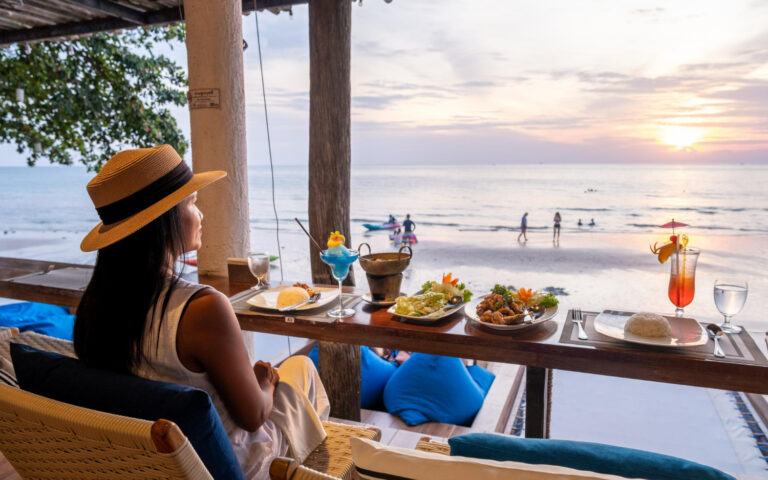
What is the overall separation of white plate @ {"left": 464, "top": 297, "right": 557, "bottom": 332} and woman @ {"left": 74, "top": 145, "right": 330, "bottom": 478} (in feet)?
2.12

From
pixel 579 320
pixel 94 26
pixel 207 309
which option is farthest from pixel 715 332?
pixel 94 26

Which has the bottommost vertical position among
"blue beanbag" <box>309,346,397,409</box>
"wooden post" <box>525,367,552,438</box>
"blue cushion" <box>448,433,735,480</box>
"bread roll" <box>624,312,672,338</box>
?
"blue beanbag" <box>309,346,397,409</box>

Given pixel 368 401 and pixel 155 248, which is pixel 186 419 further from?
pixel 368 401

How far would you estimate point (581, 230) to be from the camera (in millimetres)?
17047

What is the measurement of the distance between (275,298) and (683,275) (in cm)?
135

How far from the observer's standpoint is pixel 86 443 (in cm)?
84

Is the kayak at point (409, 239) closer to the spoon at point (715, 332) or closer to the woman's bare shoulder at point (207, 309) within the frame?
the spoon at point (715, 332)

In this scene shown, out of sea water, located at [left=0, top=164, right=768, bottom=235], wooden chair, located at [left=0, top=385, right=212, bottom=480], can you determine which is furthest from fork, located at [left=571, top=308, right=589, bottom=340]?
sea water, located at [left=0, top=164, right=768, bottom=235]

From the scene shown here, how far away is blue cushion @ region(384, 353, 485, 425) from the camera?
3.21m

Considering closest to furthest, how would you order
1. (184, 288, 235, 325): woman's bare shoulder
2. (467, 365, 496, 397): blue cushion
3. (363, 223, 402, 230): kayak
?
(184, 288, 235, 325): woman's bare shoulder < (467, 365, 496, 397): blue cushion < (363, 223, 402, 230): kayak

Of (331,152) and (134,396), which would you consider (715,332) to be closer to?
(134,396)

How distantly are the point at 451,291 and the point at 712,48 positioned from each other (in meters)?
20.4

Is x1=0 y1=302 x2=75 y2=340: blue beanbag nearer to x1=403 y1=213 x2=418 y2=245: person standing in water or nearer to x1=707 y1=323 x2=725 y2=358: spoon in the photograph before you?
x1=707 y1=323 x2=725 y2=358: spoon

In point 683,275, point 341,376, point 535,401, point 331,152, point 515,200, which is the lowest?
point 515,200
